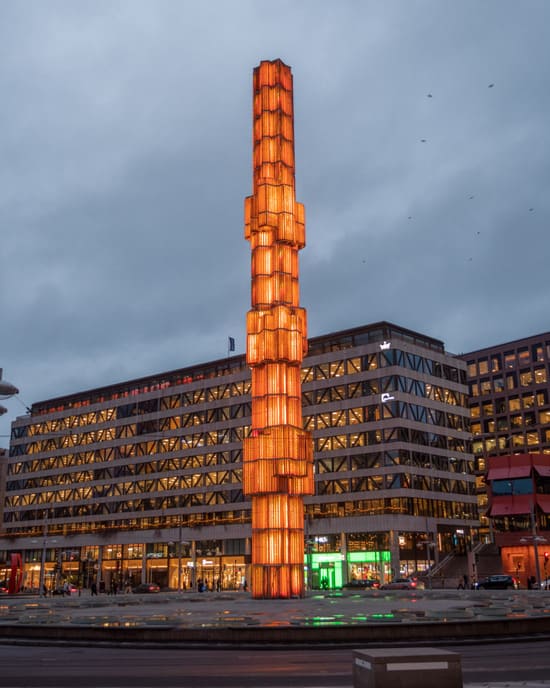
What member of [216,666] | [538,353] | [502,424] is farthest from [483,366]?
[216,666]

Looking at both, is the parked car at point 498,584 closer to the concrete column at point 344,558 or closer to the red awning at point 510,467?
the red awning at point 510,467

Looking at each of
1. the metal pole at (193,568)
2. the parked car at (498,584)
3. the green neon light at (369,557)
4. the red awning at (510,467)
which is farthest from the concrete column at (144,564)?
the parked car at (498,584)

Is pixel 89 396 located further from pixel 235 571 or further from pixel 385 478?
pixel 385 478

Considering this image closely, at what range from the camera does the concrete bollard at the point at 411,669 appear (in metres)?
9.27

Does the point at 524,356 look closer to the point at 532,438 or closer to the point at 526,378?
the point at 526,378

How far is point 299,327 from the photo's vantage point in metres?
57.9

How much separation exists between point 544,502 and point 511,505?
4.11m

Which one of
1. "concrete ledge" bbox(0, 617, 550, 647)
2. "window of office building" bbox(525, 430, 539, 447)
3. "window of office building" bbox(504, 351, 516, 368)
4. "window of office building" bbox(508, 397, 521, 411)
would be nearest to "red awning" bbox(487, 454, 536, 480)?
"window of office building" bbox(525, 430, 539, 447)

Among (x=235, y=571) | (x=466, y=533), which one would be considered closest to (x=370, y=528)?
(x=466, y=533)

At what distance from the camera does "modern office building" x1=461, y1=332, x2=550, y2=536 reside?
145m

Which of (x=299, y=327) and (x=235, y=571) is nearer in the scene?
(x=299, y=327)

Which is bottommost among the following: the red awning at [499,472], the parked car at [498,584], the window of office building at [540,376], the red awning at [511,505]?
the parked car at [498,584]

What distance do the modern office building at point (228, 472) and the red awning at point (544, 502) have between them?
1225 centimetres

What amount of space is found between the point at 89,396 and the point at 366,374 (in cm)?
6128
